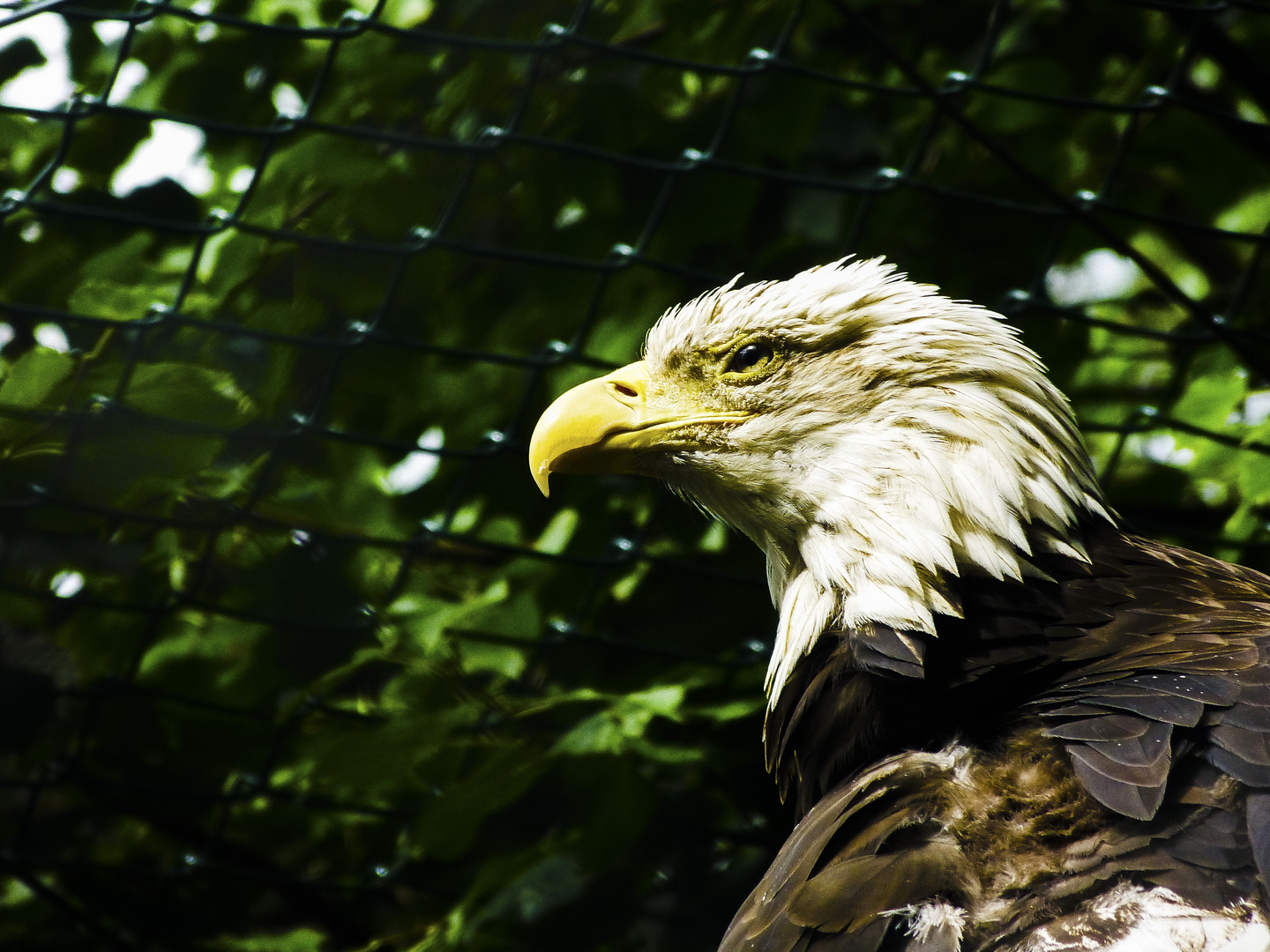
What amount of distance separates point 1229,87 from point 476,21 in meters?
2.11

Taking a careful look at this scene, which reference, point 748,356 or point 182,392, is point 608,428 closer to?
point 748,356

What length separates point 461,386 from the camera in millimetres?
2730

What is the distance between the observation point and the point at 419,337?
2592mm

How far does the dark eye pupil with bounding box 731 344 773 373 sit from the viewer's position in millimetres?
1919

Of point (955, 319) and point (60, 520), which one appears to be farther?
point (60, 520)

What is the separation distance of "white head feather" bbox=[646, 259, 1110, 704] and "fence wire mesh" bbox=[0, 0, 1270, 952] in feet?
1.67

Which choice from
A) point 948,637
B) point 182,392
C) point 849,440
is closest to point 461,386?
point 182,392

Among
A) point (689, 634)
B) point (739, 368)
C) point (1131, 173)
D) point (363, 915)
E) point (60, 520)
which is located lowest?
point (363, 915)

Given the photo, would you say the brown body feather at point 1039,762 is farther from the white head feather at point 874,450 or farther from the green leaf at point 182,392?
the green leaf at point 182,392

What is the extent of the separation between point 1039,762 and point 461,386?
66.8 inches

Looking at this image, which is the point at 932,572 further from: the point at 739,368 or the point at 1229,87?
the point at 1229,87

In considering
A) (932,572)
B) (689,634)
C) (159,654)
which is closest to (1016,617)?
(932,572)

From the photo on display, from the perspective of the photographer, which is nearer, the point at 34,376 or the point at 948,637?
the point at 948,637

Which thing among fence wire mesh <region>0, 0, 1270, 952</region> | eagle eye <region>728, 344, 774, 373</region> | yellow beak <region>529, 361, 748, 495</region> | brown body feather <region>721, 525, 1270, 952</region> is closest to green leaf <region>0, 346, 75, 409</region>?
fence wire mesh <region>0, 0, 1270, 952</region>
